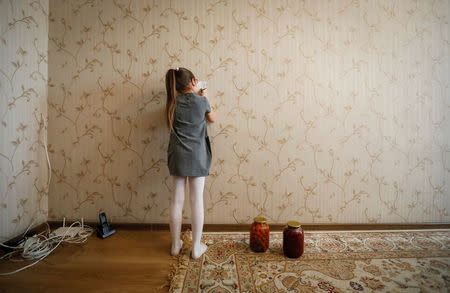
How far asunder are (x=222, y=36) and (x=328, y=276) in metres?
1.78

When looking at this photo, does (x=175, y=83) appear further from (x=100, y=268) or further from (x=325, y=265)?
(x=325, y=265)

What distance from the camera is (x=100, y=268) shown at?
3.70ft

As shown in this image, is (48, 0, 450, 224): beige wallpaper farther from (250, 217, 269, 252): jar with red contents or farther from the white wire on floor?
(250, 217, 269, 252): jar with red contents

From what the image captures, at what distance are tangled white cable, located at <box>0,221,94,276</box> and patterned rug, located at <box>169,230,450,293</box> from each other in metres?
0.81

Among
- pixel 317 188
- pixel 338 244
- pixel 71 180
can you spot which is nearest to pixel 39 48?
pixel 71 180

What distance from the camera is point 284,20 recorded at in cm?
155

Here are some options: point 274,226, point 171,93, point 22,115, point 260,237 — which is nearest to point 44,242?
point 22,115

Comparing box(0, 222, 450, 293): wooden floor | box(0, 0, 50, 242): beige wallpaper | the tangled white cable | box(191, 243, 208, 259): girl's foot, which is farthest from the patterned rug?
box(0, 0, 50, 242): beige wallpaper

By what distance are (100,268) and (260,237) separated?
3.24 ft

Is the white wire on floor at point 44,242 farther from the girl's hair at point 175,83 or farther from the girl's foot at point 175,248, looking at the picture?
the girl's hair at point 175,83

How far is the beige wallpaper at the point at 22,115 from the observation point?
129 centimetres

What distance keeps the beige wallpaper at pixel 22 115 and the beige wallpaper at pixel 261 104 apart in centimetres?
8

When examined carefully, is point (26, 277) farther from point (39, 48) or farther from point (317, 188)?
Answer: point (317, 188)

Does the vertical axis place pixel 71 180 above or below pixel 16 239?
above
